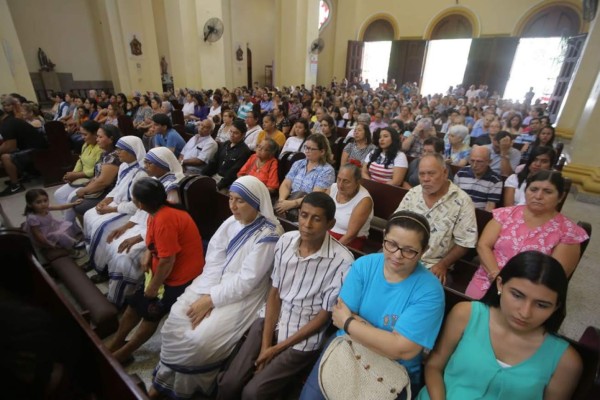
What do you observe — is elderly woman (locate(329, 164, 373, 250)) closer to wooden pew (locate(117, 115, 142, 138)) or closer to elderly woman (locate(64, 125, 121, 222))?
elderly woman (locate(64, 125, 121, 222))

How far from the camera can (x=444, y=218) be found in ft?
6.62

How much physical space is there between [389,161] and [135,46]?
10.6m

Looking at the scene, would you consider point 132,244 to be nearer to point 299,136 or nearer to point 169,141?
point 169,141

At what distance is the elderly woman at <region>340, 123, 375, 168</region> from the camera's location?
374cm

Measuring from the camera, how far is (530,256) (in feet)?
3.58

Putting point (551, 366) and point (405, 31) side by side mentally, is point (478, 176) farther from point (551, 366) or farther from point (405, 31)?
point (405, 31)

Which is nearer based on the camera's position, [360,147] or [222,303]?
[222,303]

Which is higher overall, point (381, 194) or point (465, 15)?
point (465, 15)

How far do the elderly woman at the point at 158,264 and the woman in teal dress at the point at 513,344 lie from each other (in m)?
1.54

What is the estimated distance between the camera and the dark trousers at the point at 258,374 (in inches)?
56.6

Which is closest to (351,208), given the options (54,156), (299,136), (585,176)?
(299,136)

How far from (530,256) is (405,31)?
16.3m

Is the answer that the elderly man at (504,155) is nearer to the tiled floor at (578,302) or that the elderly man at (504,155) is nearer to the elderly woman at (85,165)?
the tiled floor at (578,302)

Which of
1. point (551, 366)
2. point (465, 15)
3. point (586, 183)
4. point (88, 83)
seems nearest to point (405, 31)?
point (465, 15)
